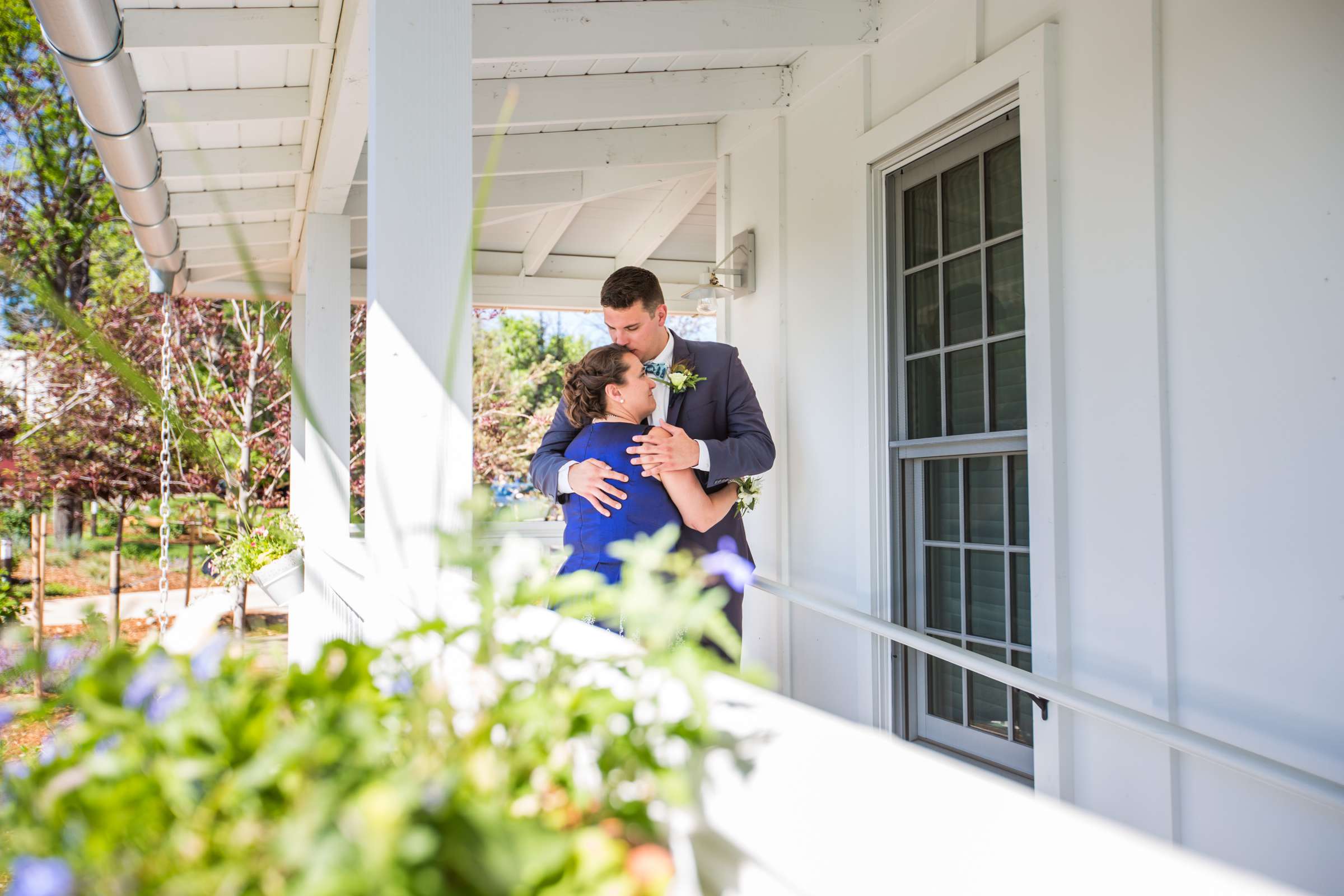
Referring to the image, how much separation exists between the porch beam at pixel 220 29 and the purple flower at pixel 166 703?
9.93ft

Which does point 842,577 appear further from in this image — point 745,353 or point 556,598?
point 556,598

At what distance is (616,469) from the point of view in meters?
2.70

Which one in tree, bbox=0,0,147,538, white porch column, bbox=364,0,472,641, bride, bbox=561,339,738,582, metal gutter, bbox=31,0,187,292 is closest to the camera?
white porch column, bbox=364,0,472,641

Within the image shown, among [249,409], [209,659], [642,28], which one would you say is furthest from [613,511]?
[249,409]

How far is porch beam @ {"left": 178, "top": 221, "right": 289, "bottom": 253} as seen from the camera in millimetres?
5559

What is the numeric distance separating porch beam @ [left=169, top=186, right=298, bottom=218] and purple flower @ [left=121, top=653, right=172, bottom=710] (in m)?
4.64

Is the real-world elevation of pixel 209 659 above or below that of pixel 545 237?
below

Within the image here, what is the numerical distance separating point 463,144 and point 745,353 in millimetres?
2747

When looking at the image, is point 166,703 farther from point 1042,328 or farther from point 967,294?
point 967,294

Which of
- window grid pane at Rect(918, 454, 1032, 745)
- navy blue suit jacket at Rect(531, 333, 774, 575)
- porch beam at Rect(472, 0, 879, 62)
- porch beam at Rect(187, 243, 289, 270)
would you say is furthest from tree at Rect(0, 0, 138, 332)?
window grid pane at Rect(918, 454, 1032, 745)

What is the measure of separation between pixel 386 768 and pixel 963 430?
270 centimetres

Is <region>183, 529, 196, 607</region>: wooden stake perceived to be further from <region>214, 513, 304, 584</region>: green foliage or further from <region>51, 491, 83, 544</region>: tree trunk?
<region>214, 513, 304, 584</region>: green foliage

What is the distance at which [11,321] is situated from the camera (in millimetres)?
11469

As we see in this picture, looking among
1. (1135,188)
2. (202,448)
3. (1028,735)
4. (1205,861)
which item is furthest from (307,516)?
(1205,861)
